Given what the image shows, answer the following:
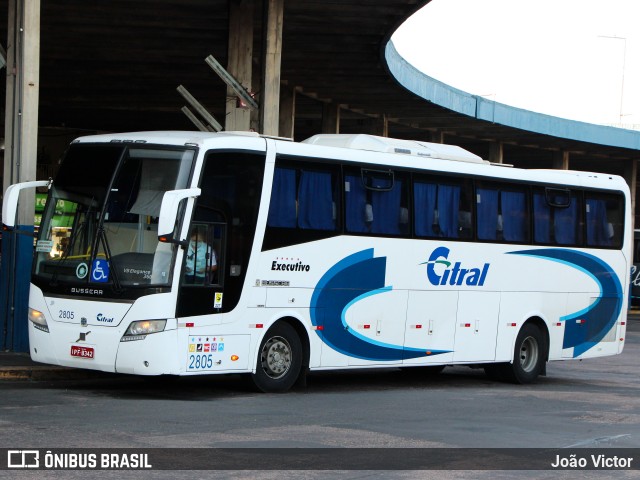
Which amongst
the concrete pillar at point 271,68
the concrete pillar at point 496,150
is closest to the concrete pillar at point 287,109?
the concrete pillar at point 271,68

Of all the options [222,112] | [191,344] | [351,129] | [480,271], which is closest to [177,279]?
[191,344]

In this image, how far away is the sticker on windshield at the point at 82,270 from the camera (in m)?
14.8

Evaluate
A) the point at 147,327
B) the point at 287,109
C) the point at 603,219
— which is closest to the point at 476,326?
the point at 603,219

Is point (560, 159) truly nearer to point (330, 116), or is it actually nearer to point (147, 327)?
point (330, 116)

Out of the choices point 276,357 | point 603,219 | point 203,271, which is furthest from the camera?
point 603,219

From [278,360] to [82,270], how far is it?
9.28 feet

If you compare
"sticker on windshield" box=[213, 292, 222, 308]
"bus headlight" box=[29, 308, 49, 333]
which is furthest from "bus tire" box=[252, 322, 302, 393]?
"bus headlight" box=[29, 308, 49, 333]

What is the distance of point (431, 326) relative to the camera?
18.3 meters

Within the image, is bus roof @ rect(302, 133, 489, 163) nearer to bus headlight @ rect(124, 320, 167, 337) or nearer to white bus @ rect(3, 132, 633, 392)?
white bus @ rect(3, 132, 633, 392)

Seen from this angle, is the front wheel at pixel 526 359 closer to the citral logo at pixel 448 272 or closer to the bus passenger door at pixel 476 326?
the bus passenger door at pixel 476 326

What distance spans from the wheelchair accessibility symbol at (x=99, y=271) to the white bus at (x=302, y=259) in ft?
0.05

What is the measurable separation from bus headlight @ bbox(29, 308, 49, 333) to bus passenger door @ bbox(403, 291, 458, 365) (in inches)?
211

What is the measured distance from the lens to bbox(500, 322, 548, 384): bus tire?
65.2 feet

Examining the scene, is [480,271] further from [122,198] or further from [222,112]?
[222,112]
